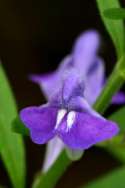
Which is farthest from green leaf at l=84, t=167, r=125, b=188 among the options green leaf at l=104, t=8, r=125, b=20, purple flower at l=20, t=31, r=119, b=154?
green leaf at l=104, t=8, r=125, b=20

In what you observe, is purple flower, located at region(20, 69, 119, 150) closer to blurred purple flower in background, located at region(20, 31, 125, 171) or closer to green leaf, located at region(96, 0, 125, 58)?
blurred purple flower in background, located at region(20, 31, 125, 171)

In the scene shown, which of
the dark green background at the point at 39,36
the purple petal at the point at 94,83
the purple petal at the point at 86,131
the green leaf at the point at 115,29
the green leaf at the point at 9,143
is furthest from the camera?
the dark green background at the point at 39,36

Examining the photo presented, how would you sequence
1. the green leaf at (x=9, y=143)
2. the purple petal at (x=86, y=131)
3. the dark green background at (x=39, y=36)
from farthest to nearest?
the dark green background at (x=39, y=36), the green leaf at (x=9, y=143), the purple petal at (x=86, y=131)

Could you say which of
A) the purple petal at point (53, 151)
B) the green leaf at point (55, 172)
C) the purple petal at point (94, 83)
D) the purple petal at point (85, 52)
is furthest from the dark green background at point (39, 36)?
the green leaf at point (55, 172)

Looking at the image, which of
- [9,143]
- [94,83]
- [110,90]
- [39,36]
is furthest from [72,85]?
[39,36]

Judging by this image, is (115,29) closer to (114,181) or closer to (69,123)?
(69,123)

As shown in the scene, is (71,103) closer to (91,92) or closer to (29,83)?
(91,92)

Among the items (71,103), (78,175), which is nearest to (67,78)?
(71,103)

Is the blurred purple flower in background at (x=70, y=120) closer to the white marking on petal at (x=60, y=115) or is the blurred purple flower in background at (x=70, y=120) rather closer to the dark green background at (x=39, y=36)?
the white marking on petal at (x=60, y=115)
